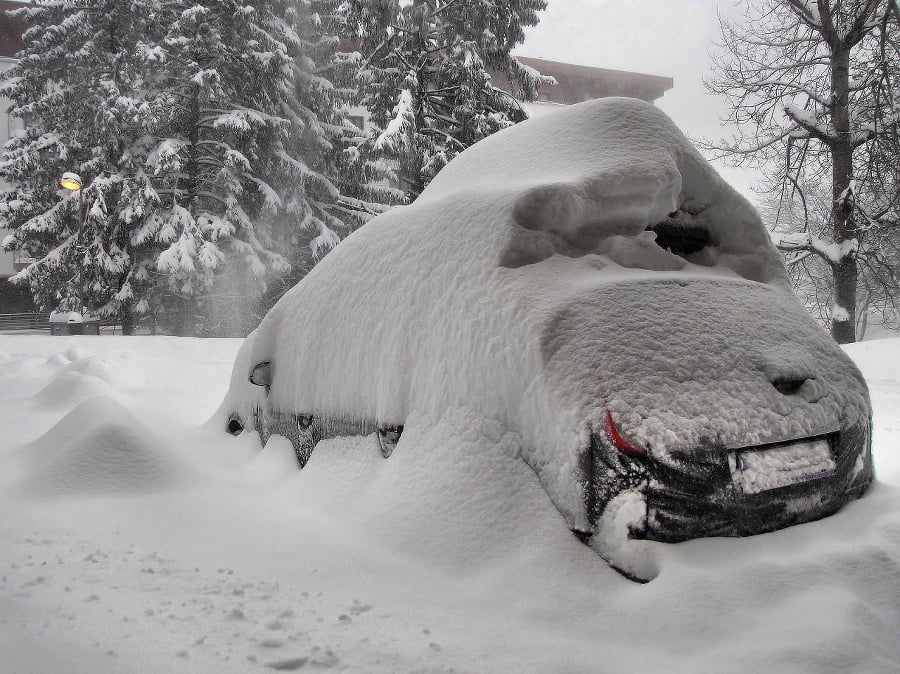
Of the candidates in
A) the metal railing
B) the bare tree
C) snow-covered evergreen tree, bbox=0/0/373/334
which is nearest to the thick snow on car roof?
the bare tree

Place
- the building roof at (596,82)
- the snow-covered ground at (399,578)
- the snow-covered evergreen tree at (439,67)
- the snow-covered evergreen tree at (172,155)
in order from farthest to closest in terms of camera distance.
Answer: the building roof at (596,82)
the snow-covered evergreen tree at (172,155)
the snow-covered evergreen tree at (439,67)
the snow-covered ground at (399,578)

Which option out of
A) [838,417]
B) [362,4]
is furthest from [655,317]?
[362,4]

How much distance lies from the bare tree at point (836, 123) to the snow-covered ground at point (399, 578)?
1084 cm

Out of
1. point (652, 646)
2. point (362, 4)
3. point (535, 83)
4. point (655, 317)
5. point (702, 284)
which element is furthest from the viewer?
point (535, 83)

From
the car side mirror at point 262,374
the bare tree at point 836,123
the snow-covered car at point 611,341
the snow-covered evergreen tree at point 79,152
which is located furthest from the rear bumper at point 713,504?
the snow-covered evergreen tree at point 79,152

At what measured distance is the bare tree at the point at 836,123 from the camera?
10.7 metres

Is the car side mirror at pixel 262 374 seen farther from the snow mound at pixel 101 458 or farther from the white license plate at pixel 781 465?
the white license plate at pixel 781 465

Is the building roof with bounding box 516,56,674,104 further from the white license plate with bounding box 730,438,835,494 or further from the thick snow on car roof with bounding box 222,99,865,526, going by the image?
the white license plate with bounding box 730,438,835,494

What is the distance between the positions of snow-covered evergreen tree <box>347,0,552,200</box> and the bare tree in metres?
5.68

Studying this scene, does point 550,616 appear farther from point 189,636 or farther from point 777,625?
point 189,636

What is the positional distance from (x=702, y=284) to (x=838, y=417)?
0.61 meters

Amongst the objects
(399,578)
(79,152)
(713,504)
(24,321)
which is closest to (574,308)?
(713,504)

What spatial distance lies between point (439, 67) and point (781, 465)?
650 inches

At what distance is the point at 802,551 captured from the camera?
67.4 inches
